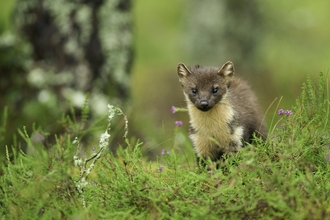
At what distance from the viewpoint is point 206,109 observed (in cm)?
551

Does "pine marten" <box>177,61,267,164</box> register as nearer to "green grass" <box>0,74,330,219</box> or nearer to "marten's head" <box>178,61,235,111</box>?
"marten's head" <box>178,61,235,111</box>

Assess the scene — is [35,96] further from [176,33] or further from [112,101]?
[176,33]

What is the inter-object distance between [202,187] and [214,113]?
167 cm

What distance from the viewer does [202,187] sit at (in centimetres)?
410

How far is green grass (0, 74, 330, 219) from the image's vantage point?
138 inches

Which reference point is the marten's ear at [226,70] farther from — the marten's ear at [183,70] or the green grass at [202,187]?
the green grass at [202,187]

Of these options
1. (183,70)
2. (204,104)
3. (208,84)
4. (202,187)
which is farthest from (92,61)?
(202,187)

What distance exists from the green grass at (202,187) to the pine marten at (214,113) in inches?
44.7

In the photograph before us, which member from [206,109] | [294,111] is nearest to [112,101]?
[206,109]

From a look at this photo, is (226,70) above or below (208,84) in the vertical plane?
above

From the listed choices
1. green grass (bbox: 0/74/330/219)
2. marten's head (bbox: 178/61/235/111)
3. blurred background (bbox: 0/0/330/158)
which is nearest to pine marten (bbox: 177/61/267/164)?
marten's head (bbox: 178/61/235/111)

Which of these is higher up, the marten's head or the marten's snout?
the marten's head

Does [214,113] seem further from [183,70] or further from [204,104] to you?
[183,70]

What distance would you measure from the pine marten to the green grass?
3.73ft
